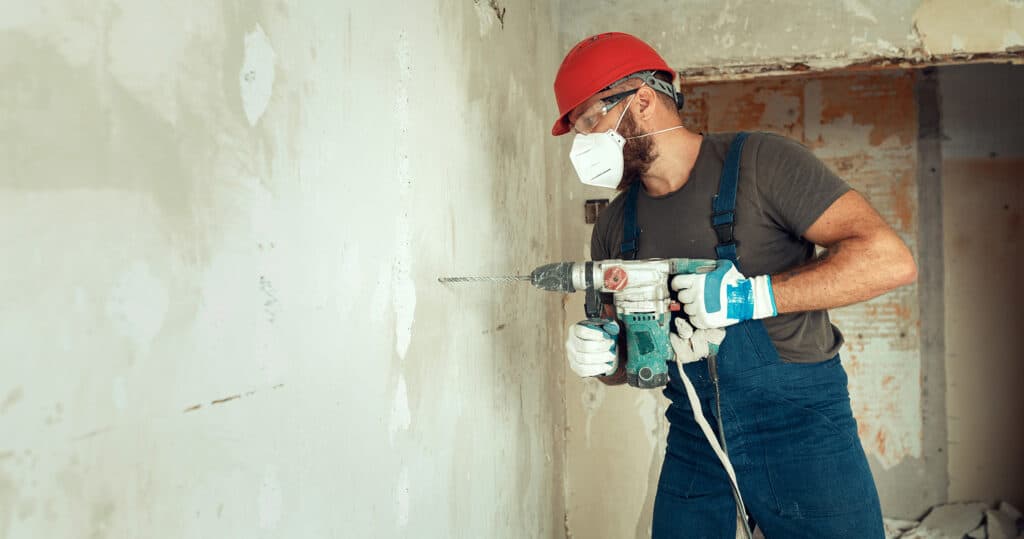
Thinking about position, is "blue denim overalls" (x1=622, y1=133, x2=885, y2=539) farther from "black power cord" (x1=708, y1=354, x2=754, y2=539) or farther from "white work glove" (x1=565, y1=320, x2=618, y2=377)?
"white work glove" (x1=565, y1=320, x2=618, y2=377)

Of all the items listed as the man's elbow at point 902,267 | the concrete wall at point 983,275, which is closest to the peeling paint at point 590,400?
the man's elbow at point 902,267

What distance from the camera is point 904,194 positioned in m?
3.40

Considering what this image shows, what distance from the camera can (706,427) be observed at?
1438 millimetres

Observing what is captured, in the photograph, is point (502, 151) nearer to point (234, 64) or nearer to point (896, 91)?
point (234, 64)

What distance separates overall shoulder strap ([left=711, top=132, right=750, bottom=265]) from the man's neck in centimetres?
13

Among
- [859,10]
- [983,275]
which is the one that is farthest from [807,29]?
[983,275]

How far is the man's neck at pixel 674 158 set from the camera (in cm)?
160

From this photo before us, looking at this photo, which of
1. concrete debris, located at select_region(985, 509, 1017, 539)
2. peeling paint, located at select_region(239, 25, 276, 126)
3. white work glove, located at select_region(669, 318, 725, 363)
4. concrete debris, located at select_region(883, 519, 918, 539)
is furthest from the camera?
concrete debris, located at select_region(883, 519, 918, 539)

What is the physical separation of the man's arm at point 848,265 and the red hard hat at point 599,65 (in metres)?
0.55

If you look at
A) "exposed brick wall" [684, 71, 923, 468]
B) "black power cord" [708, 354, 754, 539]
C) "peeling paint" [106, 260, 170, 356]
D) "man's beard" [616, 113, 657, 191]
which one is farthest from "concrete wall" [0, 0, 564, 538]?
"exposed brick wall" [684, 71, 923, 468]

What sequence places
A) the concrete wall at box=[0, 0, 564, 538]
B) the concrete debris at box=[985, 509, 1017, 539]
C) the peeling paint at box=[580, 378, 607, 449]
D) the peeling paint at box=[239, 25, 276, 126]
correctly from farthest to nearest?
the concrete debris at box=[985, 509, 1017, 539], the peeling paint at box=[580, 378, 607, 449], the peeling paint at box=[239, 25, 276, 126], the concrete wall at box=[0, 0, 564, 538]

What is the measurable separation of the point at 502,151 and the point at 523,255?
0.36m

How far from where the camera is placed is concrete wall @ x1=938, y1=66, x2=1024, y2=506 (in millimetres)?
3338

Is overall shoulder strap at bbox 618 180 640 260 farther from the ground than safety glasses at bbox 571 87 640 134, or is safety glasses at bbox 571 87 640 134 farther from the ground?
safety glasses at bbox 571 87 640 134
